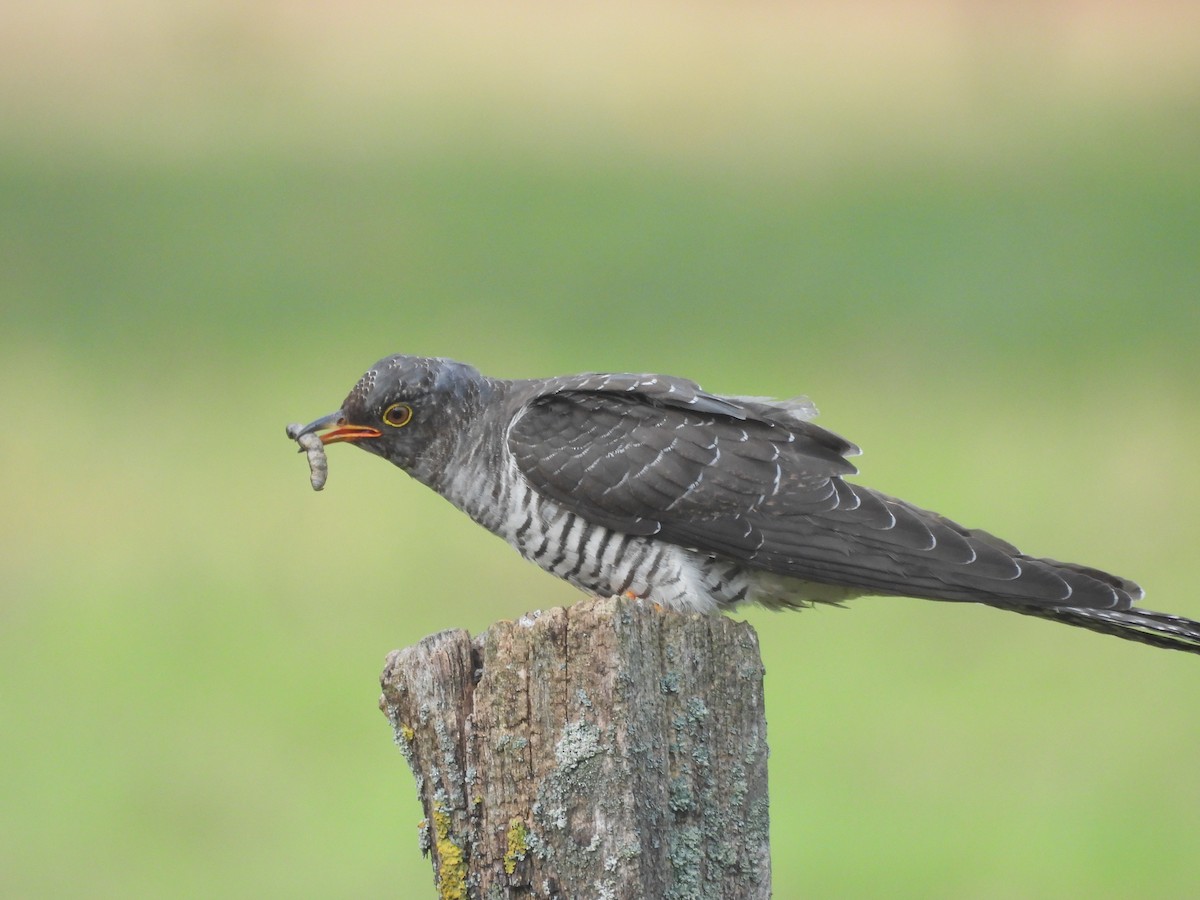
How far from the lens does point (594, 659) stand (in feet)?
9.34

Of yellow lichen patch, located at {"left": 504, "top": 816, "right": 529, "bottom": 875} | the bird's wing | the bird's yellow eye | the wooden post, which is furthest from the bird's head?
yellow lichen patch, located at {"left": 504, "top": 816, "right": 529, "bottom": 875}

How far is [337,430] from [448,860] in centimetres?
202

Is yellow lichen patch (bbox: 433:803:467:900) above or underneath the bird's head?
underneath

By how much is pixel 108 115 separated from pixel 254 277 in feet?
12.6

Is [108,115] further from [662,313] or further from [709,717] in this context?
[709,717]

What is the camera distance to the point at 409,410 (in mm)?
4672

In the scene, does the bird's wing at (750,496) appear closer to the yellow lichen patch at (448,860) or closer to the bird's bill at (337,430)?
the bird's bill at (337,430)

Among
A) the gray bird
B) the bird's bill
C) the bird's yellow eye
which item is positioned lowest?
the gray bird

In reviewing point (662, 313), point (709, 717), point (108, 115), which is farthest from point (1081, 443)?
point (108, 115)

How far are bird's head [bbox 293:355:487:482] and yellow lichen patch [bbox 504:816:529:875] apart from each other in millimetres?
2019

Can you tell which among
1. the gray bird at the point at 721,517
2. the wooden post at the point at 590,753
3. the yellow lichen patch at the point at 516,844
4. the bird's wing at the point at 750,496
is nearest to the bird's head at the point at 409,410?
the gray bird at the point at 721,517

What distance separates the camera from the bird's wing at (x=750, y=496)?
392cm

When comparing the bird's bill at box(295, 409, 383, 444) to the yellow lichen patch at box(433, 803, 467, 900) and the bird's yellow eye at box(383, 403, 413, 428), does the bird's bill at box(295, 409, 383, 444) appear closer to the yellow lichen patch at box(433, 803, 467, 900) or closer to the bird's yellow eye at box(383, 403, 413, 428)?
the bird's yellow eye at box(383, 403, 413, 428)

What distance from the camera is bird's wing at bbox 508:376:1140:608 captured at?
392 centimetres
